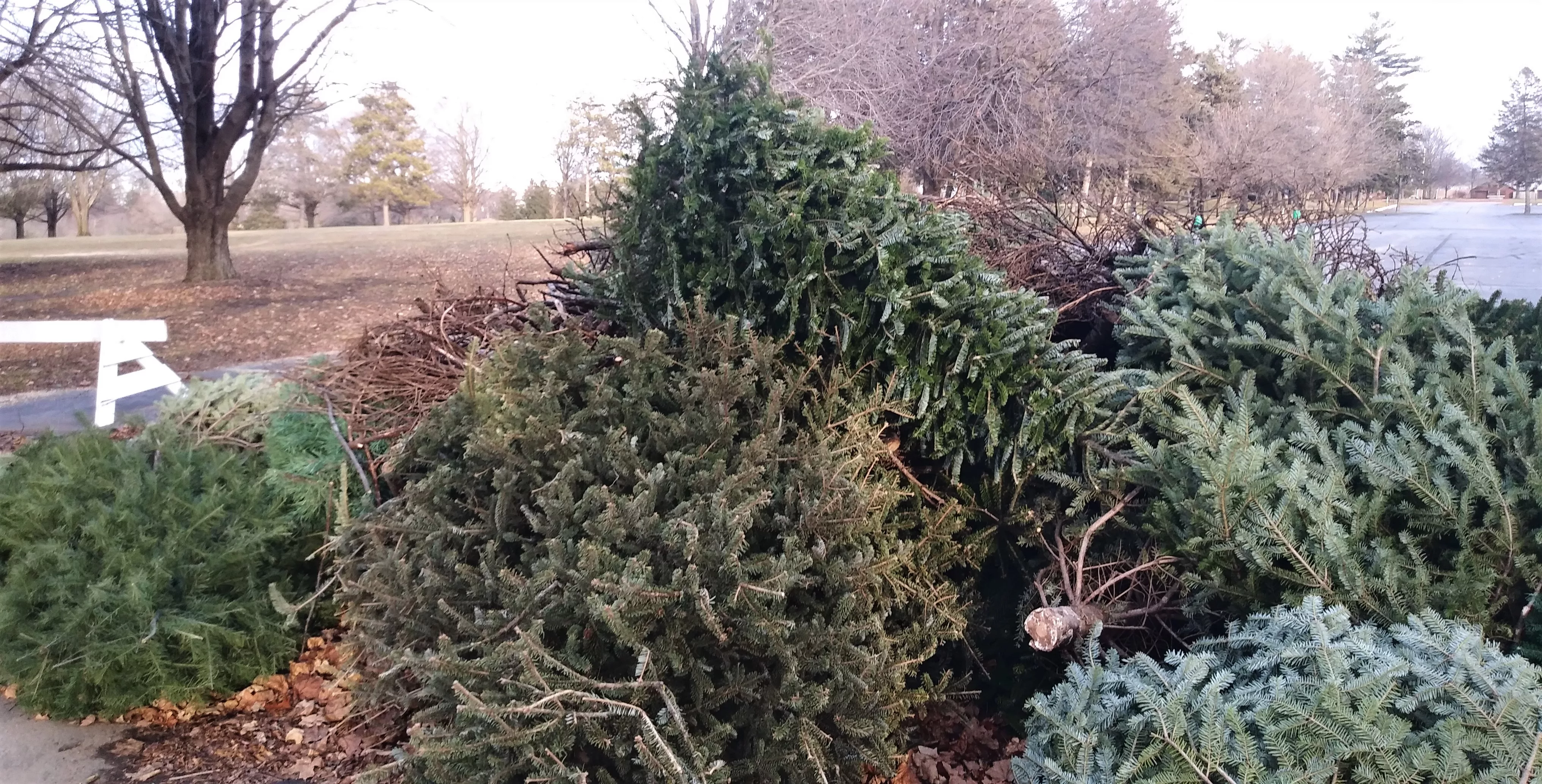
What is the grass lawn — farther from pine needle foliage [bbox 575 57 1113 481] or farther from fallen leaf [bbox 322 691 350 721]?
fallen leaf [bbox 322 691 350 721]

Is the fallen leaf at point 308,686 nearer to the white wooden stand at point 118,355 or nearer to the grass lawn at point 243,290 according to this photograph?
the grass lawn at point 243,290

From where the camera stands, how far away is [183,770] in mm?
2840

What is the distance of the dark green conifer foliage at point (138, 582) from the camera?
117 inches

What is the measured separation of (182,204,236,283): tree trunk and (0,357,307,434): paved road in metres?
5.49

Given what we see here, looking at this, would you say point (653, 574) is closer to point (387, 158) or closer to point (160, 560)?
point (160, 560)

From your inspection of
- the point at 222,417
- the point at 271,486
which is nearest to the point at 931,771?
the point at 271,486

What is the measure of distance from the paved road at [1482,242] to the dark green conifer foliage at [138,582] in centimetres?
528

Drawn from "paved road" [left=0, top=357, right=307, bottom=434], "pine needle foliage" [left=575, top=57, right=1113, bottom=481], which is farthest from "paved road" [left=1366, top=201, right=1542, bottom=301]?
"paved road" [left=0, top=357, right=307, bottom=434]

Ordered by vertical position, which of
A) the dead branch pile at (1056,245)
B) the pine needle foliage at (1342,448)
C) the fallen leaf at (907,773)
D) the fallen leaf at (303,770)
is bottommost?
the fallen leaf at (303,770)

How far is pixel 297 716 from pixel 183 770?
0.40 meters

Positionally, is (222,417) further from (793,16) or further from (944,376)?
(793,16)

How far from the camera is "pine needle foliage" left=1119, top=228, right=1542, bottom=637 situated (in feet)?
7.06

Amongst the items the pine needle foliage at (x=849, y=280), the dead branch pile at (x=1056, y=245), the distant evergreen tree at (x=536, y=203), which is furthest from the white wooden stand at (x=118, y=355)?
the distant evergreen tree at (x=536, y=203)

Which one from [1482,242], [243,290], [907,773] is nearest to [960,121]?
[1482,242]
